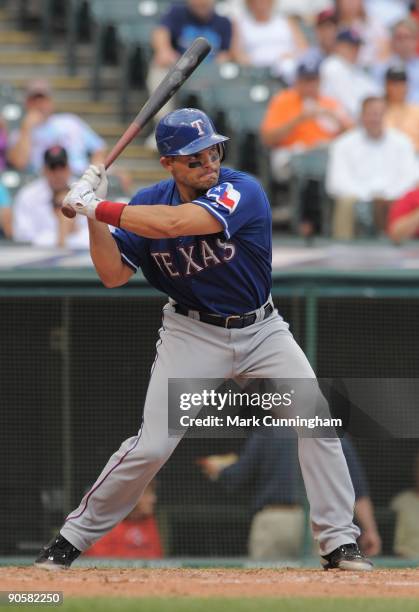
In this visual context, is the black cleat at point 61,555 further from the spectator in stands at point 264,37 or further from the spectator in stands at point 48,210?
the spectator in stands at point 264,37

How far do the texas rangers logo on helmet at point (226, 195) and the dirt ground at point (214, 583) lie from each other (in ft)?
4.50

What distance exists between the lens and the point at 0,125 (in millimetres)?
9320

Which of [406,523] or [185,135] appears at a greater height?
[185,135]

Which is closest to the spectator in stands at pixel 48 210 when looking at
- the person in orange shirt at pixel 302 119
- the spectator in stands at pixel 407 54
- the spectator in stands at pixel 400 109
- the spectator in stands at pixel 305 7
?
the person in orange shirt at pixel 302 119

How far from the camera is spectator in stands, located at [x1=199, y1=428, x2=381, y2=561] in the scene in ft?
23.6

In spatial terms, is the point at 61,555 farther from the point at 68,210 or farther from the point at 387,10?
the point at 387,10

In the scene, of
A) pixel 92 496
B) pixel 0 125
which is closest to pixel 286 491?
pixel 92 496

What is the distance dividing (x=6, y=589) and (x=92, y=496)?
65cm

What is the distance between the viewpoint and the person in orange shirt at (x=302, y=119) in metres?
9.38

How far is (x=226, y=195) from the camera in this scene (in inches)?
205

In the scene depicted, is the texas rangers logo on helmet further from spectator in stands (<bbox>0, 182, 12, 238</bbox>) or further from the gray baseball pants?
spectator in stands (<bbox>0, 182, 12, 238</bbox>)

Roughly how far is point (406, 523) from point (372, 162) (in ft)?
8.76

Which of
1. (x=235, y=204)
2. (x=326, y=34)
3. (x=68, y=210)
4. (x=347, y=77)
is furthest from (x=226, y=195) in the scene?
(x=326, y=34)

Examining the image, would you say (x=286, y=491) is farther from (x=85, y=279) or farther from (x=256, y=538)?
(x=85, y=279)
